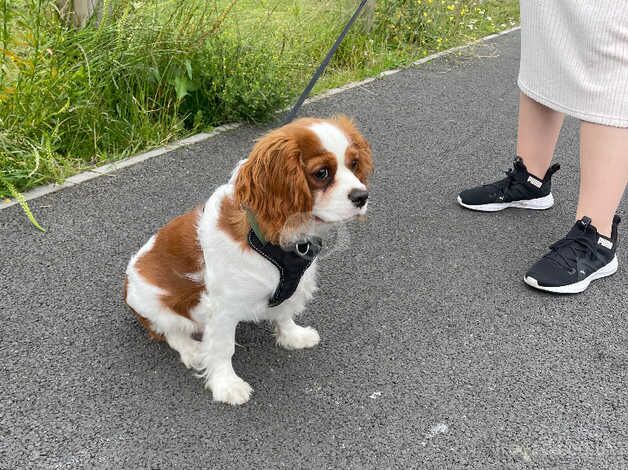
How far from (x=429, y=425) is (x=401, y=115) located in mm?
3092

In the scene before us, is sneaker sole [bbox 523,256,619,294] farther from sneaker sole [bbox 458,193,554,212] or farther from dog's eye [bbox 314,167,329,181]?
dog's eye [bbox 314,167,329,181]

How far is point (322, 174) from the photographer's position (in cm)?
185

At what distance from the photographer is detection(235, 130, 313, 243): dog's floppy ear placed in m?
1.81

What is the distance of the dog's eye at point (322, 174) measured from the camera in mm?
1835

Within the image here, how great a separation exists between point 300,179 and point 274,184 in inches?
3.4

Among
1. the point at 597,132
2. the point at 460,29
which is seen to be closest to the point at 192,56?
the point at 597,132

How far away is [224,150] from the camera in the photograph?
394cm

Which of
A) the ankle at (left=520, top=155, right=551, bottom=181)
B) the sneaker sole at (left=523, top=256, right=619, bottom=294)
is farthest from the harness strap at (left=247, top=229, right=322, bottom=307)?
the ankle at (left=520, top=155, right=551, bottom=181)

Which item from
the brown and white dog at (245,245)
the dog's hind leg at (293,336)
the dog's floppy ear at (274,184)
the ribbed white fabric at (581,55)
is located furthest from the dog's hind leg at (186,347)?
the ribbed white fabric at (581,55)

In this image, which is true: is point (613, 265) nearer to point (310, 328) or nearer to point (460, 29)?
point (310, 328)

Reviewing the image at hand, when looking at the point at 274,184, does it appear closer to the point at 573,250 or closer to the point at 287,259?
the point at 287,259

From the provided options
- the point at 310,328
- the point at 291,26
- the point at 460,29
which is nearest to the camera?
the point at 310,328

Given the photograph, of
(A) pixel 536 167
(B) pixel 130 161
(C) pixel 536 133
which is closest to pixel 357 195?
(C) pixel 536 133

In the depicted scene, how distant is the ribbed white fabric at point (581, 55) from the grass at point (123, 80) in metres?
1.92
